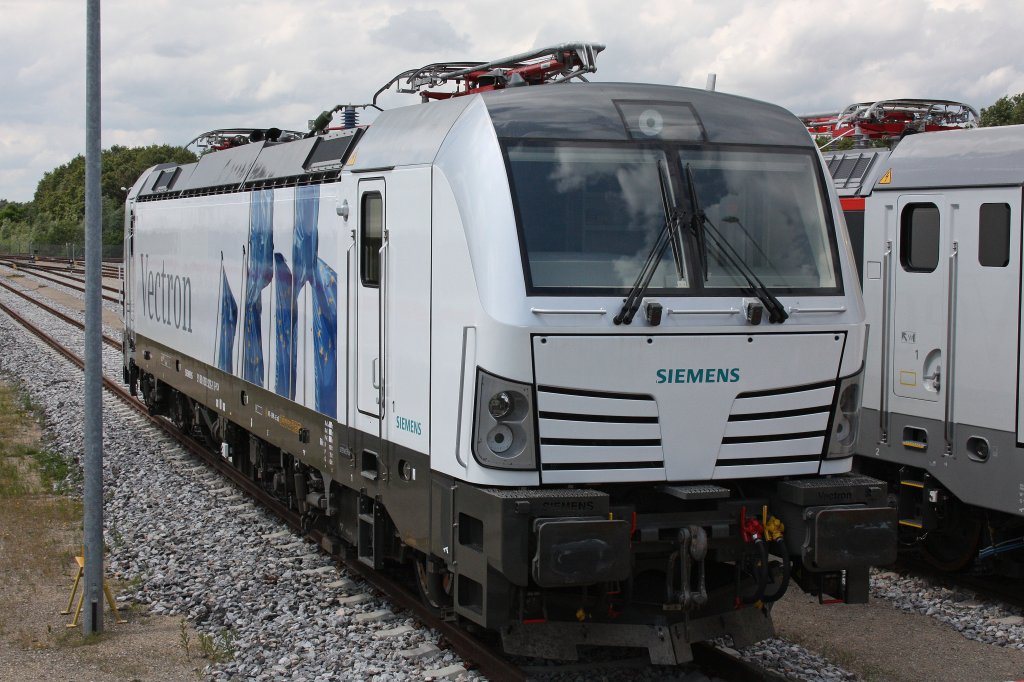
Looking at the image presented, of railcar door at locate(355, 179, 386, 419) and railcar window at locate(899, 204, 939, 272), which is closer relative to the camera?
railcar door at locate(355, 179, 386, 419)

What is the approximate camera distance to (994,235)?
909cm

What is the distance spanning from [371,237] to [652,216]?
6.53ft

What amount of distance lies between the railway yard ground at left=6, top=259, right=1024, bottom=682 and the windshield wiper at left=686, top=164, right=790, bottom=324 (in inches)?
83.7

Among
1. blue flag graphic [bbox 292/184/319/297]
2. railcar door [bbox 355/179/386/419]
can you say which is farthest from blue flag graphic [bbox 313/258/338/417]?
railcar door [bbox 355/179/386/419]

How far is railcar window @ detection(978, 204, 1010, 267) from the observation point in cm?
898

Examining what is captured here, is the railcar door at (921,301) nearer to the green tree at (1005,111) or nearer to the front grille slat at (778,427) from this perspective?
the front grille slat at (778,427)

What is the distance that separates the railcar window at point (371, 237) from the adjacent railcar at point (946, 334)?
14.9ft

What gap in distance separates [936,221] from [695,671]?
175 inches

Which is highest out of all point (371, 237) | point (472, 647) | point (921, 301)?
point (371, 237)

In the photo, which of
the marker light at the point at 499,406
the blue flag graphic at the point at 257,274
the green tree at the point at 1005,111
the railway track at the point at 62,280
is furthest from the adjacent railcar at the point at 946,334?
the green tree at the point at 1005,111

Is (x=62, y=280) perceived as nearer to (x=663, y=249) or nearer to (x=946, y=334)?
(x=946, y=334)

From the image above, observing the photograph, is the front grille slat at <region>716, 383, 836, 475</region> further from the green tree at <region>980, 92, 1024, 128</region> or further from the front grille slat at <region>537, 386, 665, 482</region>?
the green tree at <region>980, 92, 1024, 128</region>

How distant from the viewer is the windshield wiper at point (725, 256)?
6730mm

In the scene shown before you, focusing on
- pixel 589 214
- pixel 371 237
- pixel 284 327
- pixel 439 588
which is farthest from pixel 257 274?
pixel 589 214
